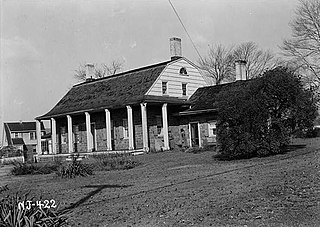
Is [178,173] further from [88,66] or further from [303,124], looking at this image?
[88,66]

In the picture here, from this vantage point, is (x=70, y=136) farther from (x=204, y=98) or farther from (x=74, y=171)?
(x=74, y=171)

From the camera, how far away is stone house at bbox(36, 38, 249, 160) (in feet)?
102

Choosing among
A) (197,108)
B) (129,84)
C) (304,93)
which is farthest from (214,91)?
(304,93)

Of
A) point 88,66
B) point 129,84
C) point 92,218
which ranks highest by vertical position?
point 88,66

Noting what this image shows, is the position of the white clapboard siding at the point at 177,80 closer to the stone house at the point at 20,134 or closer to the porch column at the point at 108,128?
the porch column at the point at 108,128

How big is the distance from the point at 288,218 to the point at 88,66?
132 feet

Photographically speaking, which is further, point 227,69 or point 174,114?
point 227,69

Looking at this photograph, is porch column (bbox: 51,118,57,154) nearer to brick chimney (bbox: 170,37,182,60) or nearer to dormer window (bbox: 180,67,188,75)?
brick chimney (bbox: 170,37,182,60)

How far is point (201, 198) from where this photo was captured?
9625 millimetres

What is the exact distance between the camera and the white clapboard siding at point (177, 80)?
3306 cm

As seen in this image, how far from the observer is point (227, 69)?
61.8 meters

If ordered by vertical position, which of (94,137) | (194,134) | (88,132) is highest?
(88,132)

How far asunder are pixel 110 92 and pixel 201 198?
27.3 meters

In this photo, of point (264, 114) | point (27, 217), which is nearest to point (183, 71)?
point (264, 114)
